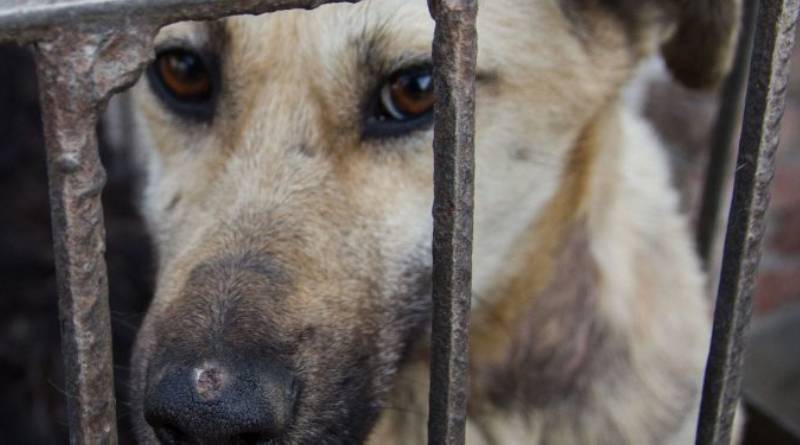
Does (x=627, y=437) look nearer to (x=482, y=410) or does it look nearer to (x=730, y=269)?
(x=482, y=410)

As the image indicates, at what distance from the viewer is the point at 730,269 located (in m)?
1.15

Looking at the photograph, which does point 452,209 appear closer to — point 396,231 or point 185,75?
point 396,231

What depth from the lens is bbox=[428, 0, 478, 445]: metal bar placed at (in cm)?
92

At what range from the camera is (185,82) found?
169cm

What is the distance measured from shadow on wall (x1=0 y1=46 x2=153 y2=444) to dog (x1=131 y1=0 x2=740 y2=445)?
99cm

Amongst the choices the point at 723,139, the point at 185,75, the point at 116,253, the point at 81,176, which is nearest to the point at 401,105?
the point at 185,75

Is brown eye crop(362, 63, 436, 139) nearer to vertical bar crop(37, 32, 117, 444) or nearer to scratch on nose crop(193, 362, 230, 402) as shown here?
scratch on nose crop(193, 362, 230, 402)

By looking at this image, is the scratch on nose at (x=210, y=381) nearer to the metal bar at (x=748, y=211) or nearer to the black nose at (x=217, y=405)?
the black nose at (x=217, y=405)

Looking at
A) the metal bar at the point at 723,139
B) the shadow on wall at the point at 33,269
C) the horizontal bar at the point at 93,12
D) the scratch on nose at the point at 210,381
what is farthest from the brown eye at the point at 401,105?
the shadow on wall at the point at 33,269

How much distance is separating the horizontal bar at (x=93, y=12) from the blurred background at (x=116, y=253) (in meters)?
1.77

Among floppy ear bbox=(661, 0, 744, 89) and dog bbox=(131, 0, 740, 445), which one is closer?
dog bbox=(131, 0, 740, 445)

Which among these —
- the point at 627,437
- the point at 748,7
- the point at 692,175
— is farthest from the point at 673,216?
the point at 692,175

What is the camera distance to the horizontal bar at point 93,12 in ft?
2.67

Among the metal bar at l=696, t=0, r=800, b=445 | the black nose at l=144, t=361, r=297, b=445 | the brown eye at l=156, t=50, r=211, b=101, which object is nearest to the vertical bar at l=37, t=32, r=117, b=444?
the black nose at l=144, t=361, r=297, b=445
